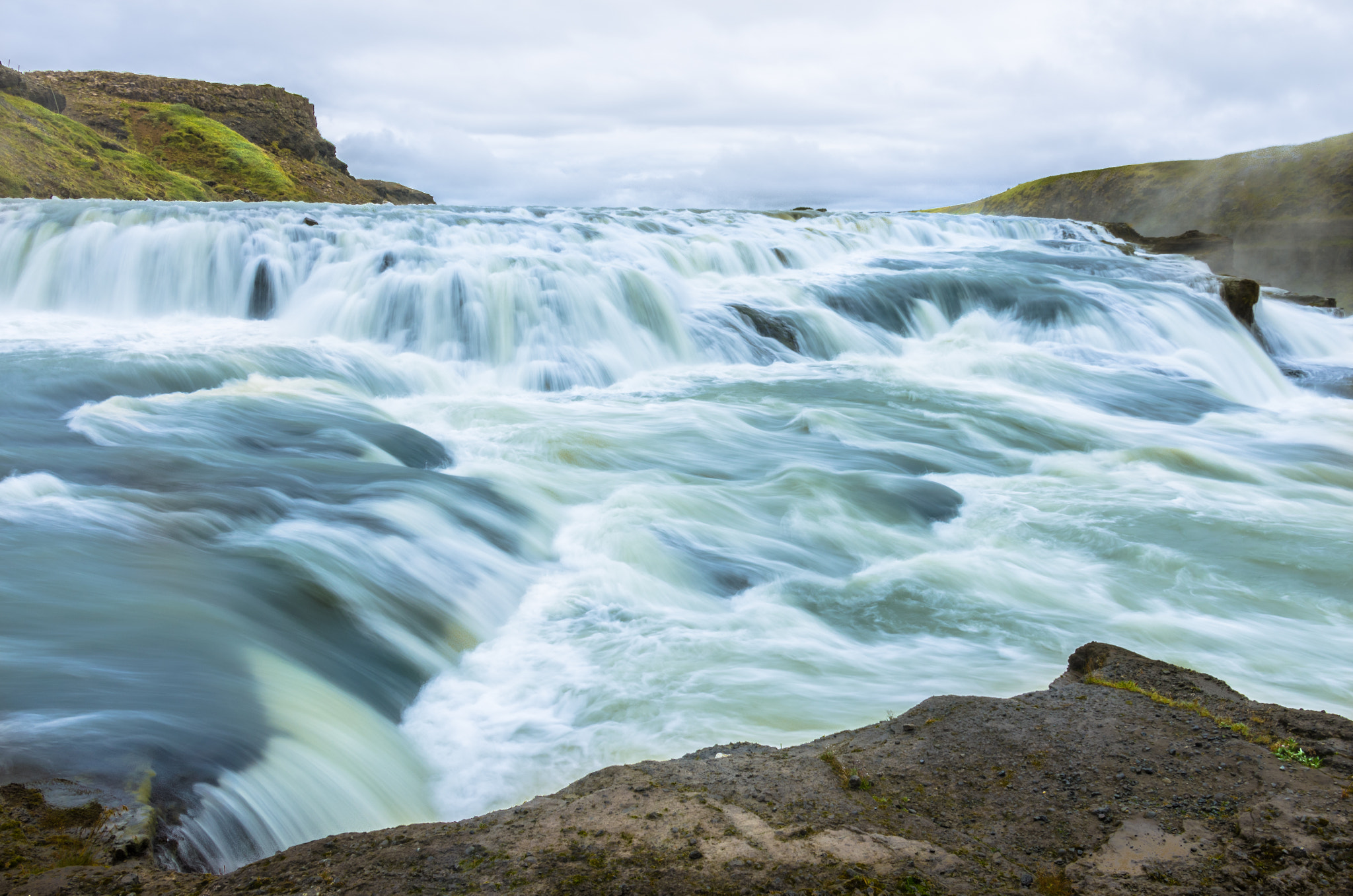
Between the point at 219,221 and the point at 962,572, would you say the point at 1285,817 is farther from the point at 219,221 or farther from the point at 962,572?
the point at 219,221

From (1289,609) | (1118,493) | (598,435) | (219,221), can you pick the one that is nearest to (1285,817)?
(1289,609)

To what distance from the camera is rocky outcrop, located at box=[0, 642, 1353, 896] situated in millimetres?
2166

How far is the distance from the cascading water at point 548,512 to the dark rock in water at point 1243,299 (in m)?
1.40

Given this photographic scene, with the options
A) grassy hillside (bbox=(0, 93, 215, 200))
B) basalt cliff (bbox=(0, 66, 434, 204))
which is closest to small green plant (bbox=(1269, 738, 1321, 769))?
grassy hillside (bbox=(0, 93, 215, 200))

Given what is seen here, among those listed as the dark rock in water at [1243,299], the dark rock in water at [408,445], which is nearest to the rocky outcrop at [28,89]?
the dark rock in water at [408,445]

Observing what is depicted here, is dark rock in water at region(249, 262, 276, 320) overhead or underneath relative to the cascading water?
overhead

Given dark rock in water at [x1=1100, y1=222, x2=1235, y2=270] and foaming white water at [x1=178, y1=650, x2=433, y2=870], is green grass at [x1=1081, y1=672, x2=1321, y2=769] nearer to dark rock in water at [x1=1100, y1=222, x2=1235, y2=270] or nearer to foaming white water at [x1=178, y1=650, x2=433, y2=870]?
foaming white water at [x1=178, y1=650, x2=433, y2=870]

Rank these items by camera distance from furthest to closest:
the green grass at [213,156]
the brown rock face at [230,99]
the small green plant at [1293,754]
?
the brown rock face at [230,99], the green grass at [213,156], the small green plant at [1293,754]

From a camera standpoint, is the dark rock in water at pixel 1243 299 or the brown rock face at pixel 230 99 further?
the brown rock face at pixel 230 99

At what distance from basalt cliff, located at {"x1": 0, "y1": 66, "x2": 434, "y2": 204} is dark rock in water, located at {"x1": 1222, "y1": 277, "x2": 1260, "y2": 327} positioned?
123ft

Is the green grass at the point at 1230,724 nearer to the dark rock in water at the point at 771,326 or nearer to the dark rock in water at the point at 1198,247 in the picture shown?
the dark rock in water at the point at 771,326

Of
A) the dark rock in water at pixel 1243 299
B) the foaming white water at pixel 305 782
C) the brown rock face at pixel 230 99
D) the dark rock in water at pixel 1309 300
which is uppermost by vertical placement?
the brown rock face at pixel 230 99

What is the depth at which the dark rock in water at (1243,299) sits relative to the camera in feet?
56.5

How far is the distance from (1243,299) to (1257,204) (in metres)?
27.7
